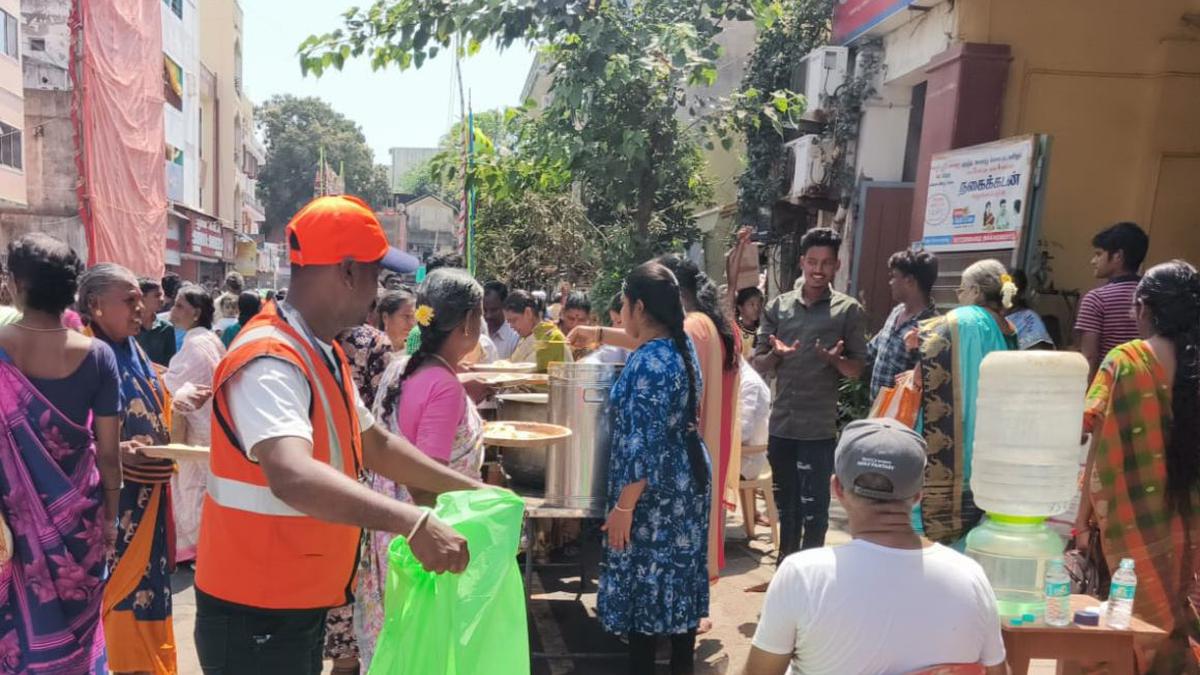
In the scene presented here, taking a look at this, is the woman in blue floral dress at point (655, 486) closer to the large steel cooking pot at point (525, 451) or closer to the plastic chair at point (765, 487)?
the large steel cooking pot at point (525, 451)

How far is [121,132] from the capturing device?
1263cm

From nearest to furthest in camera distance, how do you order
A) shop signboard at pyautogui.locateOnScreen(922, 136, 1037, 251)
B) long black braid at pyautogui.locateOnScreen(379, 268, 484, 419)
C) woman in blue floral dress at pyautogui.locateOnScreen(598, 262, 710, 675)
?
long black braid at pyautogui.locateOnScreen(379, 268, 484, 419) < woman in blue floral dress at pyautogui.locateOnScreen(598, 262, 710, 675) < shop signboard at pyautogui.locateOnScreen(922, 136, 1037, 251)

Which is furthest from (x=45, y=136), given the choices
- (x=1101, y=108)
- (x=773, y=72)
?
(x=1101, y=108)

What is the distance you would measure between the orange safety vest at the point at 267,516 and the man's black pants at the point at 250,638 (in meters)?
0.04

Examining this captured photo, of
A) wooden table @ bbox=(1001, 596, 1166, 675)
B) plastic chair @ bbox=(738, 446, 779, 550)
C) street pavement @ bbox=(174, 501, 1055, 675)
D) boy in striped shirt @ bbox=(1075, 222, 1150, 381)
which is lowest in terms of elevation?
street pavement @ bbox=(174, 501, 1055, 675)

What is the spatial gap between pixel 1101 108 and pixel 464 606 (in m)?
7.36

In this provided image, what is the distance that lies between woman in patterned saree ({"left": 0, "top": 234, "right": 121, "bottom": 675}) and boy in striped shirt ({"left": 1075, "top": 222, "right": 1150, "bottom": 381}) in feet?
16.3

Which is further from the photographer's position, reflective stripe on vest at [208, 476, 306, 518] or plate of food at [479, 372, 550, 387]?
plate of food at [479, 372, 550, 387]

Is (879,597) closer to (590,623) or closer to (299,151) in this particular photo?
(590,623)

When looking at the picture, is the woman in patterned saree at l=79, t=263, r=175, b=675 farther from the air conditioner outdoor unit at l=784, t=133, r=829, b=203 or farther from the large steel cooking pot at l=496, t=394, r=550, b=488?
the air conditioner outdoor unit at l=784, t=133, r=829, b=203

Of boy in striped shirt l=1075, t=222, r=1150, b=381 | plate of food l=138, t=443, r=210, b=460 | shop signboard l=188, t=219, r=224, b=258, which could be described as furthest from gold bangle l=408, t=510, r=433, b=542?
shop signboard l=188, t=219, r=224, b=258

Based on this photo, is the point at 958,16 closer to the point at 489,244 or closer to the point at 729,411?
the point at 729,411

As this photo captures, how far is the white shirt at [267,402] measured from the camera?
177cm

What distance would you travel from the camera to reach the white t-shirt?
5.86 feet
